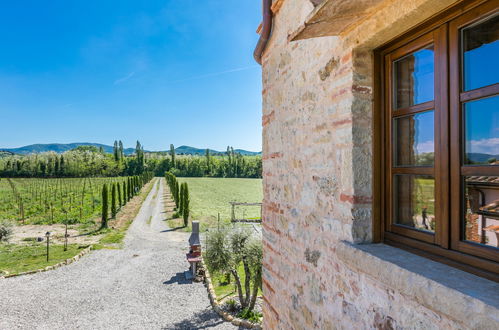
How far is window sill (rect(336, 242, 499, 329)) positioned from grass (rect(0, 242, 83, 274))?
1293cm

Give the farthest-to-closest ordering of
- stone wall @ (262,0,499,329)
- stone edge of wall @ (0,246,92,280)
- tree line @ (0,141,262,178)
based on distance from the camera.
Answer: tree line @ (0,141,262,178), stone edge of wall @ (0,246,92,280), stone wall @ (262,0,499,329)

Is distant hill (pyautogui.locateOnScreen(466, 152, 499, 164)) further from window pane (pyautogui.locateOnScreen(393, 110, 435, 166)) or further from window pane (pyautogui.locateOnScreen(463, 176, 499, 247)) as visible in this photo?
window pane (pyautogui.locateOnScreen(393, 110, 435, 166))

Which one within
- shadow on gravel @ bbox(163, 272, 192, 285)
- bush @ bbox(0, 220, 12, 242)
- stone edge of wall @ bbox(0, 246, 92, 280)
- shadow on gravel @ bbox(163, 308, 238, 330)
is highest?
bush @ bbox(0, 220, 12, 242)

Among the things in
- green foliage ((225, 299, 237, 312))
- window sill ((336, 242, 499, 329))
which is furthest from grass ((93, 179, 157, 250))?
window sill ((336, 242, 499, 329))

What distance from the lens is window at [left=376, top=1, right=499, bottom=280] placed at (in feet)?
3.77

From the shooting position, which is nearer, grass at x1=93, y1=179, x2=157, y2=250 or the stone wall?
the stone wall

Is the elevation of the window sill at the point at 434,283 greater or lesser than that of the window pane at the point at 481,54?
lesser

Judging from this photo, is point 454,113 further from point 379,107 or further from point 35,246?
point 35,246

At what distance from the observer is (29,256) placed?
39.5 ft

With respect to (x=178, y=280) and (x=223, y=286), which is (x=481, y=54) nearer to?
(x=223, y=286)

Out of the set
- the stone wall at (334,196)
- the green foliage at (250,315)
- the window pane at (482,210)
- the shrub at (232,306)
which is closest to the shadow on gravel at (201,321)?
the shrub at (232,306)

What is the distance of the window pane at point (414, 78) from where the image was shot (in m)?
1.41

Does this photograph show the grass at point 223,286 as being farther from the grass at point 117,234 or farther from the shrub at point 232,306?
the grass at point 117,234

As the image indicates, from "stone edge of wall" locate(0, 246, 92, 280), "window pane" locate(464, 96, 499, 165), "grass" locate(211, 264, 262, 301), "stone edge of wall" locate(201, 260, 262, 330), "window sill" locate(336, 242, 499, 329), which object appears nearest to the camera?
"window sill" locate(336, 242, 499, 329)
